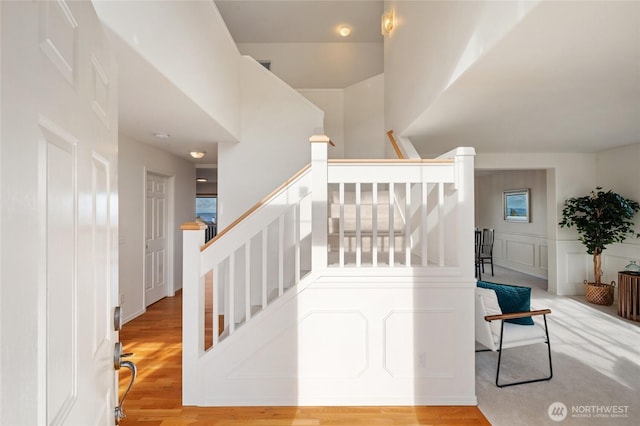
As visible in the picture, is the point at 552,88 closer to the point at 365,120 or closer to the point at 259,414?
the point at 365,120

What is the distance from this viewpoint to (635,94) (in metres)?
2.62

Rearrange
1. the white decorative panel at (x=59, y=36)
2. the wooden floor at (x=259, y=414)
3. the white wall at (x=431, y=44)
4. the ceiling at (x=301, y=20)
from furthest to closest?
the ceiling at (x=301, y=20), the wooden floor at (x=259, y=414), the white wall at (x=431, y=44), the white decorative panel at (x=59, y=36)

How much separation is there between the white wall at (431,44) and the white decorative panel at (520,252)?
479cm

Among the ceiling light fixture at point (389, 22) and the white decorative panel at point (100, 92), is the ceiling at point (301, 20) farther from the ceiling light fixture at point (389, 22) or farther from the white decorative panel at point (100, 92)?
the white decorative panel at point (100, 92)

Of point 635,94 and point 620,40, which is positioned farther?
point 635,94

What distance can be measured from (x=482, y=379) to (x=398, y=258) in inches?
47.4

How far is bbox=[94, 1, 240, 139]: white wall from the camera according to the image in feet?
6.39

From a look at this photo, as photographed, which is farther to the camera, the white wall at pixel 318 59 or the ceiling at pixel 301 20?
the white wall at pixel 318 59

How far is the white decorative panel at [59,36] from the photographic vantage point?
0.56 meters

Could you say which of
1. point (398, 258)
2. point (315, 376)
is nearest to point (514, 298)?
point (398, 258)

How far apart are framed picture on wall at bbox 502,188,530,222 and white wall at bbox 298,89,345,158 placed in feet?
14.9

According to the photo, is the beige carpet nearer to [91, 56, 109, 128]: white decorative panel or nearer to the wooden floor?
the wooden floor

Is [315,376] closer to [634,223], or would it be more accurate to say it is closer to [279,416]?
[279,416]

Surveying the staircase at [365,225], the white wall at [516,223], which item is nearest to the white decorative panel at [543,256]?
the white wall at [516,223]
